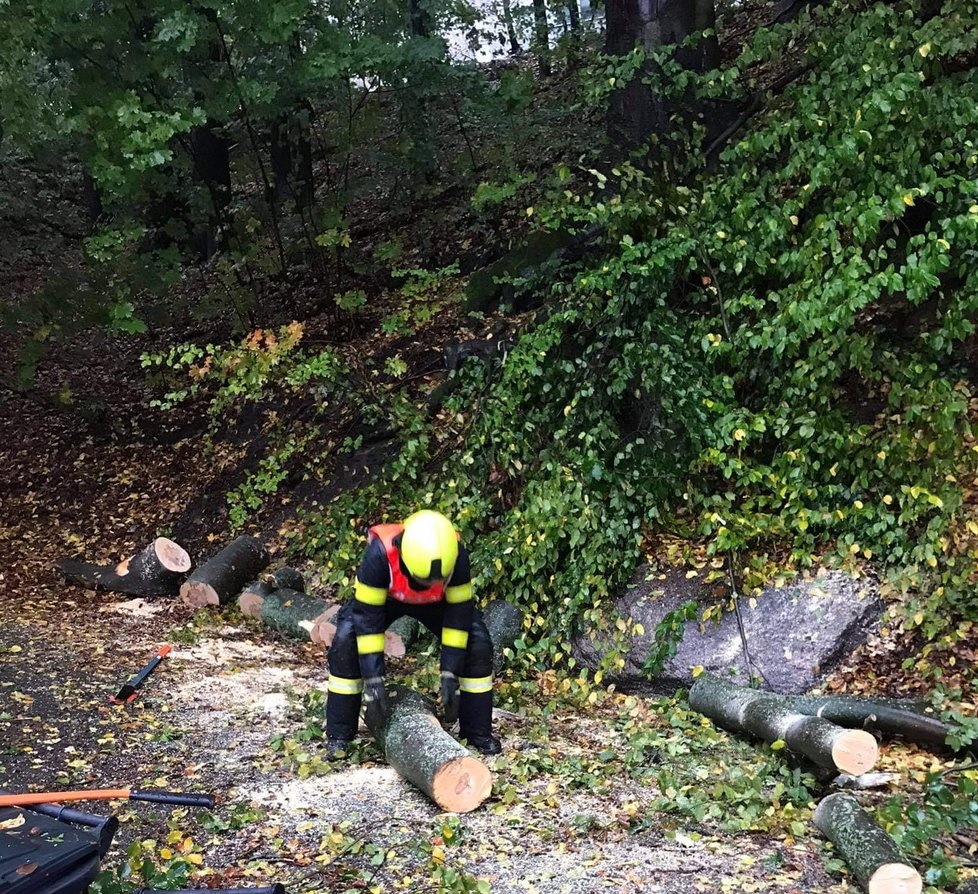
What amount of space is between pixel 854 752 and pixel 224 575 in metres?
5.69

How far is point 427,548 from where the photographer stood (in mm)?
4367

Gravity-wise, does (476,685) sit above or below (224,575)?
below

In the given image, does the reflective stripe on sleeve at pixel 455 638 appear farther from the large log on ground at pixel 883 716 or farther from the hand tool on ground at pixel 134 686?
the hand tool on ground at pixel 134 686

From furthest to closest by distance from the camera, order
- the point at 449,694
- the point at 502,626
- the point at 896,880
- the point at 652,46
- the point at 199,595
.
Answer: the point at 199,595 → the point at 652,46 → the point at 502,626 → the point at 449,694 → the point at 896,880

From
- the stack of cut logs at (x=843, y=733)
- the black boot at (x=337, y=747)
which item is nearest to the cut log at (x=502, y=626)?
the stack of cut logs at (x=843, y=733)

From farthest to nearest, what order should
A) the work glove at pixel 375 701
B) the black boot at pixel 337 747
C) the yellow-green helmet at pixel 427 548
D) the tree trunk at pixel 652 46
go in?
the tree trunk at pixel 652 46 < the black boot at pixel 337 747 < the work glove at pixel 375 701 < the yellow-green helmet at pixel 427 548

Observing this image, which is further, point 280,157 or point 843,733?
point 280,157

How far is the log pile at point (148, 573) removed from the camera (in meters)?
8.16

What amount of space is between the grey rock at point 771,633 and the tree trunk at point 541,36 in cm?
771

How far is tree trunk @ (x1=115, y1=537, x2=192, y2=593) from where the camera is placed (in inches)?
321

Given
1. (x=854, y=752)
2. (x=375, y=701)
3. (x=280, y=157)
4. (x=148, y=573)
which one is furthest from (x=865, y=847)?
(x=280, y=157)

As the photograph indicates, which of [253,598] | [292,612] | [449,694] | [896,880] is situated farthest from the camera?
[253,598]

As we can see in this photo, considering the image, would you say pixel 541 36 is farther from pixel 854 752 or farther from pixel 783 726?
pixel 854 752

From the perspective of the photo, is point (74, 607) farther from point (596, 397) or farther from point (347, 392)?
point (596, 397)
